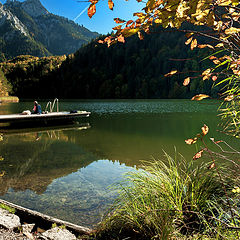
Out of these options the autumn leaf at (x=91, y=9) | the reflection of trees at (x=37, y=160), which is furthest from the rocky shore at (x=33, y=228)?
the autumn leaf at (x=91, y=9)

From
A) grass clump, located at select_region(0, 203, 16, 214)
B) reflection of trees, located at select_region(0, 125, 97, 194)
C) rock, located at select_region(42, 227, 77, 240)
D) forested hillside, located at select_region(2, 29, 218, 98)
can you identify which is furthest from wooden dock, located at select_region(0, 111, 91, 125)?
forested hillside, located at select_region(2, 29, 218, 98)

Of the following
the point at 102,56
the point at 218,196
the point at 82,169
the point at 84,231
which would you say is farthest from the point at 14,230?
the point at 102,56

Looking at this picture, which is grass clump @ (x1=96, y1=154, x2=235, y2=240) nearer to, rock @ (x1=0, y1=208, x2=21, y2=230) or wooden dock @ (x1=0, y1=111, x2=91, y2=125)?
rock @ (x1=0, y1=208, x2=21, y2=230)

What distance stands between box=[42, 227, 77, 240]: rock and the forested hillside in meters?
88.5

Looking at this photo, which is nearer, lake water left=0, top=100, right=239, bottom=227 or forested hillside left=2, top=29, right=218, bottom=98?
lake water left=0, top=100, right=239, bottom=227

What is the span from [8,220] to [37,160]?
5.32 metres

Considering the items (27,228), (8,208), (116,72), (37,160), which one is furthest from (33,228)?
(116,72)

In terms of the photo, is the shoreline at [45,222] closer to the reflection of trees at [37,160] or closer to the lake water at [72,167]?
the lake water at [72,167]

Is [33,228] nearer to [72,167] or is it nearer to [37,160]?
[72,167]

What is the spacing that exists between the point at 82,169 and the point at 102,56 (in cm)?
12377

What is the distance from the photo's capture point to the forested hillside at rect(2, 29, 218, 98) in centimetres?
9744

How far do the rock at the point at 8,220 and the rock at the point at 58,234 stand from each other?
1.77 ft

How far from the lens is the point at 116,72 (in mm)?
115750

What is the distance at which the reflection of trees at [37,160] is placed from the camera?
20.3ft
